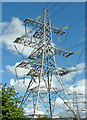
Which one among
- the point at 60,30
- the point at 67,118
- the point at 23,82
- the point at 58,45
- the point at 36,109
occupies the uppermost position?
the point at 60,30

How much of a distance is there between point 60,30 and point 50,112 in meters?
10.6

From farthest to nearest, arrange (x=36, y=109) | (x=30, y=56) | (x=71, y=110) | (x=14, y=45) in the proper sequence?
1. (x=30, y=56)
2. (x=14, y=45)
3. (x=71, y=110)
4. (x=36, y=109)

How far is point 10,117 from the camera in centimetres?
1019

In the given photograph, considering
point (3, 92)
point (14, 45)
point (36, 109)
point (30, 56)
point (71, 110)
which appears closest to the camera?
point (3, 92)

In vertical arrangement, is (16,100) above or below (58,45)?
below

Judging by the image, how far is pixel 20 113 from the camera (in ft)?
38.4

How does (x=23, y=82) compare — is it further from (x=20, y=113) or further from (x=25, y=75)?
(x=20, y=113)

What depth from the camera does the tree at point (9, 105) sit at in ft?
34.0

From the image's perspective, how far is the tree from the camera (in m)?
10.4

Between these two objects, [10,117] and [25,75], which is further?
[25,75]

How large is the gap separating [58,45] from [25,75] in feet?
18.2

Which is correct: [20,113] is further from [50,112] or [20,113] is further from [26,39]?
[26,39]

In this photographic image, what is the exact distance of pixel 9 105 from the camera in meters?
10.8

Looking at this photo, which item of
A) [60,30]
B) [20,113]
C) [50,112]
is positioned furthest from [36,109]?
[60,30]
